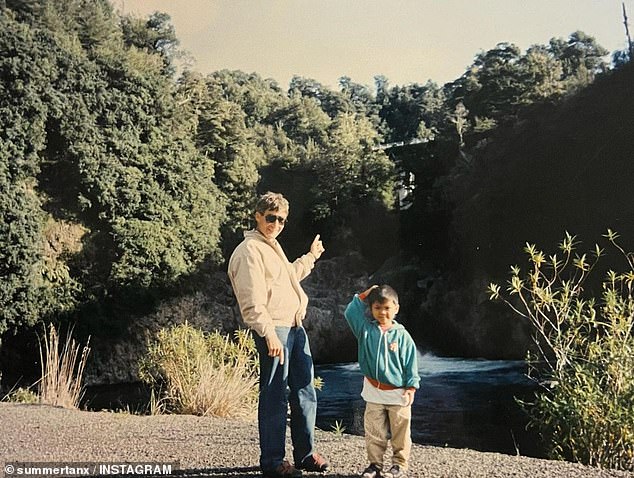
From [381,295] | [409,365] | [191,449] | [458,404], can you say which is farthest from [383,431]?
[458,404]

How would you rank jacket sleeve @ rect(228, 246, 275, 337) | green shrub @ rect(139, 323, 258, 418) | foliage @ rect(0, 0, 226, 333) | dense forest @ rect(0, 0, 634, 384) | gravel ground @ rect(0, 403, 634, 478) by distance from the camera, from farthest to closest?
dense forest @ rect(0, 0, 634, 384) → foliage @ rect(0, 0, 226, 333) → green shrub @ rect(139, 323, 258, 418) → gravel ground @ rect(0, 403, 634, 478) → jacket sleeve @ rect(228, 246, 275, 337)

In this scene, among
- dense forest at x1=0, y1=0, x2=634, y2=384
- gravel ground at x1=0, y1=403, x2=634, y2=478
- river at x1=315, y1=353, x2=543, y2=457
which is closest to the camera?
gravel ground at x1=0, y1=403, x2=634, y2=478

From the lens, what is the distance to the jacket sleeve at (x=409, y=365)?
7.96ft

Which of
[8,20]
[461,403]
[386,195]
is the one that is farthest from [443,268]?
[8,20]

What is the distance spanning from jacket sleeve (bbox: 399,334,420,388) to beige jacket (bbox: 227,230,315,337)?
40cm

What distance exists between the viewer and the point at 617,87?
9039 millimetres

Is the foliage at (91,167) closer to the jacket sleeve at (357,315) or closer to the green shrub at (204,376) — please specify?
the green shrub at (204,376)

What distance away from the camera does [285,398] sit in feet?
8.18

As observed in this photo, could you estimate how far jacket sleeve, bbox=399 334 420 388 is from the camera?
243 cm

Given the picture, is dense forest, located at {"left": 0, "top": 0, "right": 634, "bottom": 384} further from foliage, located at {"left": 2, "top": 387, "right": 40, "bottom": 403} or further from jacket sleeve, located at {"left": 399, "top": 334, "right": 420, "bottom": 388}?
jacket sleeve, located at {"left": 399, "top": 334, "right": 420, "bottom": 388}

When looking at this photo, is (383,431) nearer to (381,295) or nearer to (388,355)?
(388,355)

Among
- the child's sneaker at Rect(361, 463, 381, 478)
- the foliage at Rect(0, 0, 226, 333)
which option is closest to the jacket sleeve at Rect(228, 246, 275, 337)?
the child's sneaker at Rect(361, 463, 381, 478)

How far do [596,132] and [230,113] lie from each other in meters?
4.87

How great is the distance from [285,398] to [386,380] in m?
0.36
